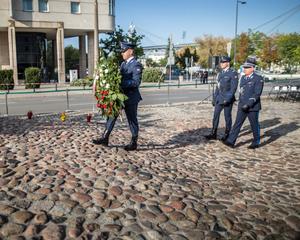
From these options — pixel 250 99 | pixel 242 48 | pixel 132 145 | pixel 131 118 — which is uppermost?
pixel 242 48

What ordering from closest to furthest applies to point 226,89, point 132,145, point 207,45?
1. point 132,145
2. point 226,89
3. point 207,45

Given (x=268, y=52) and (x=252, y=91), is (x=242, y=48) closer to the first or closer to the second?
(x=268, y=52)

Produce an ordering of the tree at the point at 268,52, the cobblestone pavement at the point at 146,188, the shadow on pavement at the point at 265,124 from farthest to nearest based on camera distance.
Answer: the tree at the point at 268,52 < the shadow on pavement at the point at 265,124 < the cobblestone pavement at the point at 146,188

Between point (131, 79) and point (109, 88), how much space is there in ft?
1.51

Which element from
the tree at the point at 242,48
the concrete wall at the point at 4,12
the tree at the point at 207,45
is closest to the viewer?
the concrete wall at the point at 4,12

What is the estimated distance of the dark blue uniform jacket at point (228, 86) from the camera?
24.3 feet

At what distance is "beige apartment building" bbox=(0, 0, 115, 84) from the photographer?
3269 centimetres

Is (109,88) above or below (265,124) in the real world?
above

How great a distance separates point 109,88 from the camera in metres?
5.81

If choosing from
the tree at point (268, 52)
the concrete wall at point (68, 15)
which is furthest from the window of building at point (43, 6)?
the tree at point (268, 52)

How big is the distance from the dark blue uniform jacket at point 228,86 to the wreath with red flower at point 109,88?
2.64 m

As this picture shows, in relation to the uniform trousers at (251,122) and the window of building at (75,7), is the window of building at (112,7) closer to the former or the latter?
the window of building at (75,7)

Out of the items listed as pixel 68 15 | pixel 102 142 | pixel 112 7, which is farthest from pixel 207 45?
pixel 102 142

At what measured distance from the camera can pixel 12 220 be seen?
3.35 meters
